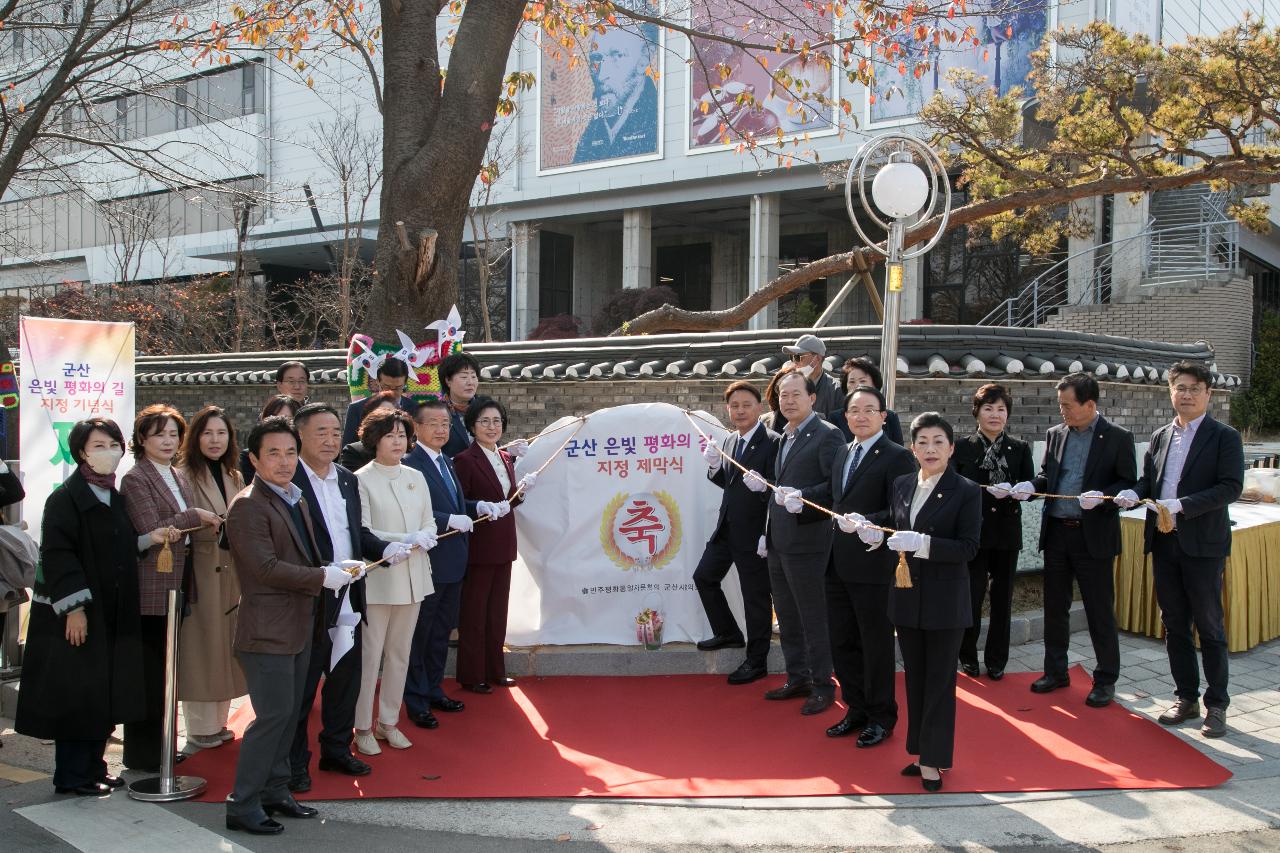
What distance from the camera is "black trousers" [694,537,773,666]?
21.0 feet

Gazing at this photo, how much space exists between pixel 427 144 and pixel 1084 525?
207 inches

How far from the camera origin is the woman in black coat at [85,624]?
4.75 metres

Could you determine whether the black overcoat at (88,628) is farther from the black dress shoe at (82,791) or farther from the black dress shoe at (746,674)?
the black dress shoe at (746,674)

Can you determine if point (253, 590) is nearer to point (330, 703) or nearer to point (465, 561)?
point (330, 703)

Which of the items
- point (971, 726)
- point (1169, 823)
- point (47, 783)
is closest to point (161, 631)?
point (47, 783)

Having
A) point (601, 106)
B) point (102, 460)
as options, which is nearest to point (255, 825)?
point (102, 460)

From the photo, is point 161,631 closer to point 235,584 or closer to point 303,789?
point 235,584

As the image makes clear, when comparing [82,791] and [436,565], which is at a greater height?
[436,565]

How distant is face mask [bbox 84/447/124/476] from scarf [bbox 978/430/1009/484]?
5.02 metres

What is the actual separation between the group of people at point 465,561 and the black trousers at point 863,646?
1 centimetres

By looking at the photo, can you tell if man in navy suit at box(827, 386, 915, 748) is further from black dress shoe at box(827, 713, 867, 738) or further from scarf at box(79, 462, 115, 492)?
scarf at box(79, 462, 115, 492)

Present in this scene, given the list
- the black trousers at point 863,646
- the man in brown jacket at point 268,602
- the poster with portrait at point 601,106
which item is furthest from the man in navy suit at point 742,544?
the poster with portrait at point 601,106

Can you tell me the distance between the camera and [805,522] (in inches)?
227

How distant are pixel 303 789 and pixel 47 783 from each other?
4.41 feet
